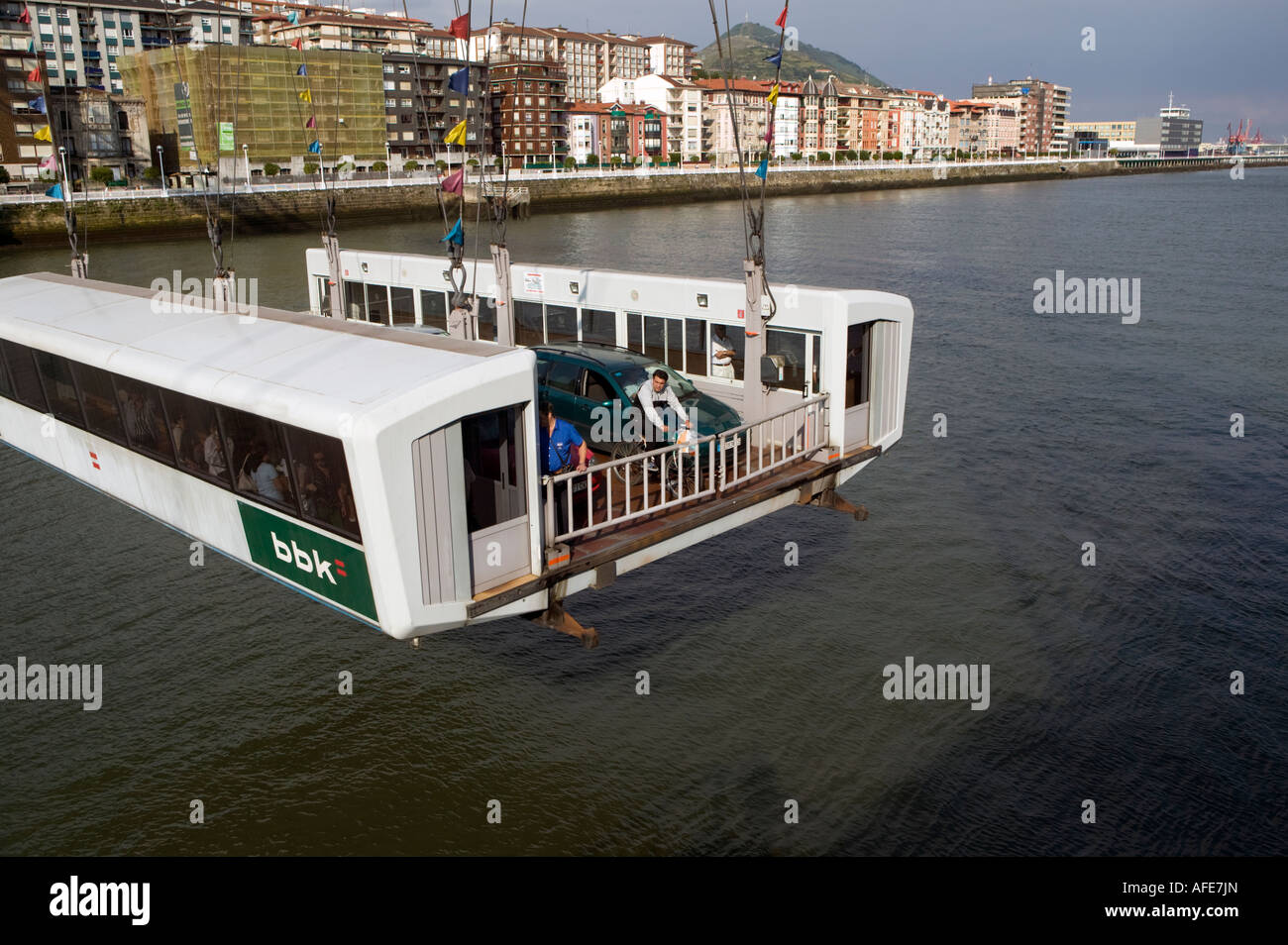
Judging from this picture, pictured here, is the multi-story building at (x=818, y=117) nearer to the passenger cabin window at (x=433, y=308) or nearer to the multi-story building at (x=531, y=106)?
the multi-story building at (x=531, y=106)

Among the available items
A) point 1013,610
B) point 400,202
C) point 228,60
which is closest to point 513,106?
point 228,60

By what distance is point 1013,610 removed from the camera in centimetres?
1521

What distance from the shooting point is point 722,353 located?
15.1 meters

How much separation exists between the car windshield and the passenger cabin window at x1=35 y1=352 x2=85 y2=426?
7025mm

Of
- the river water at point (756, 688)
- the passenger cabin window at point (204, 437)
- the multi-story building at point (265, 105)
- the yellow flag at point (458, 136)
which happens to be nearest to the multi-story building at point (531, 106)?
the multi-story building at point (265, 105)

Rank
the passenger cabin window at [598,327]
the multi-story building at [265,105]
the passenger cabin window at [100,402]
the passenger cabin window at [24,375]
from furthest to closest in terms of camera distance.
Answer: the multi-story building at [265,105] → the passenger cabin window at [598,327] → the passenger cabin window at [24,375] → the passenger cabin window at [100,402]

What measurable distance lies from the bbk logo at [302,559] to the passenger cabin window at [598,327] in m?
7.22

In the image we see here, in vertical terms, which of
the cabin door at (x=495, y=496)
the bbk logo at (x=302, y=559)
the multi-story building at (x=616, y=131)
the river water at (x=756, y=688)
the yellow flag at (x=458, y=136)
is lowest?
the river water at (x=756, y=688)

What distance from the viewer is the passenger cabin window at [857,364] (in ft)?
44.4

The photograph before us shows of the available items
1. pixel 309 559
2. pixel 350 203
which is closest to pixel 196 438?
pixel 309 559

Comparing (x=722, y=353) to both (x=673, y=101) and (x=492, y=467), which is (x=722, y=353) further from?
(x=673, y=101)

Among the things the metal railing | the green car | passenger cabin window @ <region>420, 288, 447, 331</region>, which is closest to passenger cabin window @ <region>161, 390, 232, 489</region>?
the metal railing
